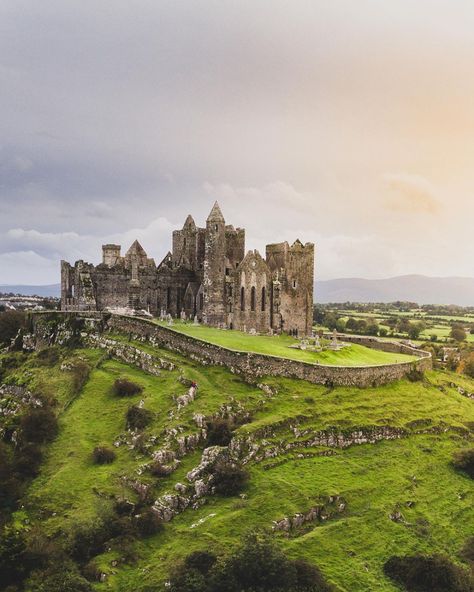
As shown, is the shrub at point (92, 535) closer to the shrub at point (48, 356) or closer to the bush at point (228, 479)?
the bush at point (228, 479)

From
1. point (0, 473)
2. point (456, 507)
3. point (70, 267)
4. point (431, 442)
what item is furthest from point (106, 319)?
point (456, 507)

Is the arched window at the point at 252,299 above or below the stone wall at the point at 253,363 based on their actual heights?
above

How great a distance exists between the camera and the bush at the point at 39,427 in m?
45.2

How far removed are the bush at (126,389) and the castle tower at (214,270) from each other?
18908mm

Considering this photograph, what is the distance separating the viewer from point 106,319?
64438 mm

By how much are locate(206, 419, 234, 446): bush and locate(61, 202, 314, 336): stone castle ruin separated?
82.1ft

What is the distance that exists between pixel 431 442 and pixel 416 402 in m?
6.71

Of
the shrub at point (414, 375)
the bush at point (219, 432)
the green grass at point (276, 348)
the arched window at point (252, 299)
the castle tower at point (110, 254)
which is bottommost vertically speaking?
the bush at point (219, 432)

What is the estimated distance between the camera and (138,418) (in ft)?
148

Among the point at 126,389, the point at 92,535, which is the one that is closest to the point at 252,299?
the point at 126,389

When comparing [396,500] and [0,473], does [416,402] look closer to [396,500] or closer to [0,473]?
[396,500]

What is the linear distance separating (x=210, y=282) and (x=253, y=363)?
60.7 feet

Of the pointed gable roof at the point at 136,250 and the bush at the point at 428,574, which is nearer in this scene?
the bush at the point at 428,574

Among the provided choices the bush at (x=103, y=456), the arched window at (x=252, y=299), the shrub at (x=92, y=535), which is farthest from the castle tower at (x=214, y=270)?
the shrub at (x=92, y=535)
